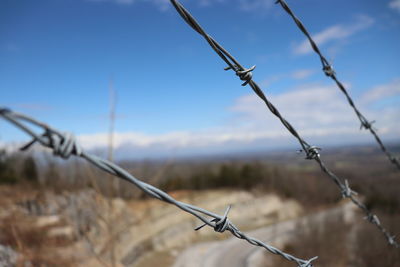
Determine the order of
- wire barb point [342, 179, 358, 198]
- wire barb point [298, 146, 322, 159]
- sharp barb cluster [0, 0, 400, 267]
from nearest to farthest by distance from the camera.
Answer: sharp barb cluster [0, 0, 400, 267] → wire barb point [298, 146, 322, 159] → wire barb point [342, 179, 358, 198]

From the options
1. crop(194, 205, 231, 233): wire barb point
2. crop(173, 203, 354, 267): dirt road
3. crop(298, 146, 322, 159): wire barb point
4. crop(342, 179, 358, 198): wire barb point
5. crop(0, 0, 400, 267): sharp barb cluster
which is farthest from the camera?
crop(173, 203, 354, 267): dirt road

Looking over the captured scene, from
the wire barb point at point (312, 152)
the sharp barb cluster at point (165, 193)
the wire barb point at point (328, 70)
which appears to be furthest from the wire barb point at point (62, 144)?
the wire barb point at point (328, 70)

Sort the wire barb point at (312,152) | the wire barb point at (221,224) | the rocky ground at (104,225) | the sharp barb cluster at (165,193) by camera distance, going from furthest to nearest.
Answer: the rocky ground at (104,225) → the wire barb point at (312,152) → the wire barb point at (221,224) → the sharp barb cluster at (165,193)

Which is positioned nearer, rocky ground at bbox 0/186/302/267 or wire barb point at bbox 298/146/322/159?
wire barb point at bbox 298/146/322/159

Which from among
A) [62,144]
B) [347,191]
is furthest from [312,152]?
[62,144]

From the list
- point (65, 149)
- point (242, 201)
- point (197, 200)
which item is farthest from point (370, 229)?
point (65, 149)

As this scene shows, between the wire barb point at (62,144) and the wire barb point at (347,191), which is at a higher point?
the wire barb point at (347,191)

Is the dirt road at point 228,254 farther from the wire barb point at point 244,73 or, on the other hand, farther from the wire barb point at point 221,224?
the wire barb point at point 244,73

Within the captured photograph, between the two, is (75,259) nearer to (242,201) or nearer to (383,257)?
(383,257)

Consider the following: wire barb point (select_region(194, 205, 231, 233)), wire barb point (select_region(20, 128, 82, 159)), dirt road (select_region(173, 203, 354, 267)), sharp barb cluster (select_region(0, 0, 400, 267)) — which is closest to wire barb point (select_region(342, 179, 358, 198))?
sharp barb cluster (select_region(0, 0, 400, 267))

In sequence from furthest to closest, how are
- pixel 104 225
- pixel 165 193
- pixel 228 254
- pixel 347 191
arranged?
pixel 228 254 → pixel 104 225 → pixel 347 191 → pixel 165 193

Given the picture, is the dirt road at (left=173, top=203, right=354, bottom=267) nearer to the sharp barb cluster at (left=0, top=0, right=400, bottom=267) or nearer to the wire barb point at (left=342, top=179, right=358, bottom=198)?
the wire barb point at (left=342, top=179, right=358, bottom=198)

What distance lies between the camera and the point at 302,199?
47750 mm

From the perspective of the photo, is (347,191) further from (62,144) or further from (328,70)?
(62,144)
